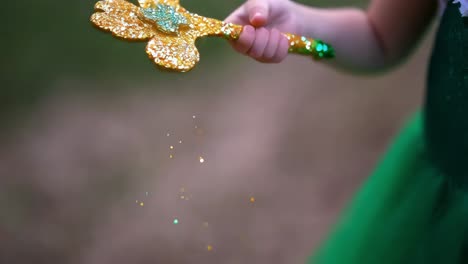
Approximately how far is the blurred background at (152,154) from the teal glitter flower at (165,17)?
13.1 inches

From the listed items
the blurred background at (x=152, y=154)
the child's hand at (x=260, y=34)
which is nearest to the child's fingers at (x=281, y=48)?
the child's hand at (x=260, y=34)

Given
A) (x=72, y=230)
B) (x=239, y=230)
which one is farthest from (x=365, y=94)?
(x=72, y=230)

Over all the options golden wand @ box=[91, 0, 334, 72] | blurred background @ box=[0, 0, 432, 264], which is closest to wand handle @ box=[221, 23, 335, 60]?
golden wand @ box=[91, 0, 334, 72]

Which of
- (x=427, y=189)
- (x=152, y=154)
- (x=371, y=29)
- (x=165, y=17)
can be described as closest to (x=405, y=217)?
(x=427, y=189)

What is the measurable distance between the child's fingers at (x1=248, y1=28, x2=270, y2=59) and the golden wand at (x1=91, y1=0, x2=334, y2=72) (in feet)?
0.04

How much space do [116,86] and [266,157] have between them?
301mm

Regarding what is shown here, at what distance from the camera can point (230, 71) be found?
1012 mm

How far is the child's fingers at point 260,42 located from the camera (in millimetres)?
331

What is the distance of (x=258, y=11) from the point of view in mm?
335

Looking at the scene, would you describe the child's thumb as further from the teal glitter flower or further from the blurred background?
the blurred background

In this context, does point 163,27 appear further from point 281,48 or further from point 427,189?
point 427,189

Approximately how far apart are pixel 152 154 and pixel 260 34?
56cm

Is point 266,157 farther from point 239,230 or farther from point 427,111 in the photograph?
point 427,111

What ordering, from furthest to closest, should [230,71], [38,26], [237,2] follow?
[230,71] → [38,26] → [237,2]
